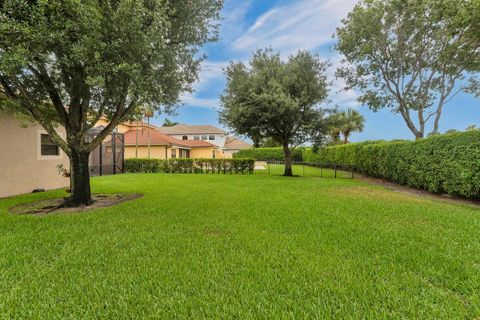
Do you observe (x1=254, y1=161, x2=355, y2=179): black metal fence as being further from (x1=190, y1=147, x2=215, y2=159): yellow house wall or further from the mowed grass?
(x1=190, y1=147, x2=215, y2=159): yellow house wall

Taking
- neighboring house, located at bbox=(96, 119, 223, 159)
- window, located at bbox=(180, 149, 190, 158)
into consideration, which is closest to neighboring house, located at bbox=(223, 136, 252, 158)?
window, located at bbox=(180, 149, 190, 158)

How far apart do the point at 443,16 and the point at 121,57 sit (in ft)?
51.0

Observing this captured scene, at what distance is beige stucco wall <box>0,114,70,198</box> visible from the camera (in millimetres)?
8844

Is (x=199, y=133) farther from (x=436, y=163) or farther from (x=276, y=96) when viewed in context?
(x=436, y=163)

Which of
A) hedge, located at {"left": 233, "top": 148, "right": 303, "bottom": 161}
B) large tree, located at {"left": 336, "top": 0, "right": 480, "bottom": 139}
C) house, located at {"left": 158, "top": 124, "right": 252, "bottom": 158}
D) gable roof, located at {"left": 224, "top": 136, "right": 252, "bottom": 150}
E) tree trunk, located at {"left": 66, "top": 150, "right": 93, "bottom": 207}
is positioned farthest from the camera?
gable roof, located at {"left": 224, "top": 136, "right": 252, "bottom": 150}

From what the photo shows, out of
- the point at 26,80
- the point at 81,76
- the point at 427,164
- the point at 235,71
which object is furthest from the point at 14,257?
the point at 235,71

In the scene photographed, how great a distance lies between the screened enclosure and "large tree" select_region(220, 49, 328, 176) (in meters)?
9.02

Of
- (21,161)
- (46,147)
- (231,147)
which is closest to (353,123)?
(231,147)

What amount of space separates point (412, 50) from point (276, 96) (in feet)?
27.6

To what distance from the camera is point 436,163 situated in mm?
9242

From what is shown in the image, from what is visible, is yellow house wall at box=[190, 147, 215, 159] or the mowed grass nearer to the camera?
the mowed grass

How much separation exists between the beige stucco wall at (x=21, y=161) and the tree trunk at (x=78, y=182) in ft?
13.2

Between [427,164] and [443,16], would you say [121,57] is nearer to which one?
[427,164]

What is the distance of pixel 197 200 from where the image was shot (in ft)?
24.4
